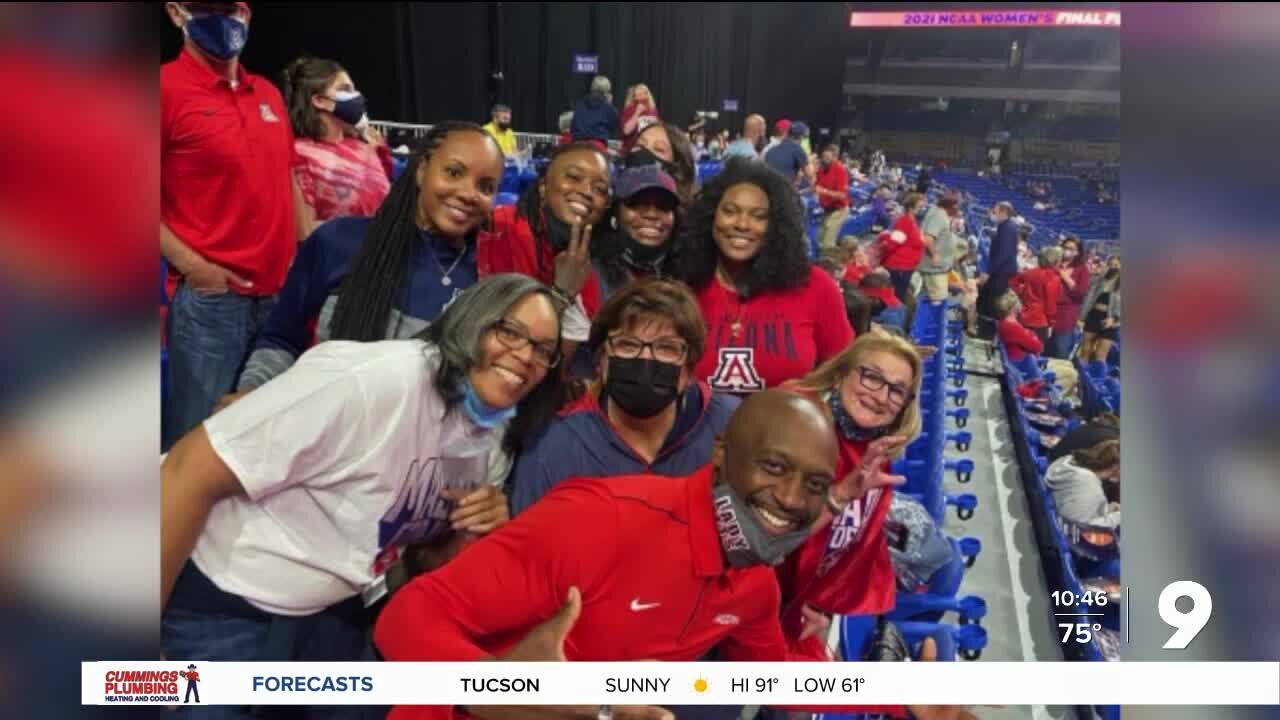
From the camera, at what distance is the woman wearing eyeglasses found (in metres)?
0.93

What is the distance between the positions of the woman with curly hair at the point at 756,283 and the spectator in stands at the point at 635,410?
0.33ft

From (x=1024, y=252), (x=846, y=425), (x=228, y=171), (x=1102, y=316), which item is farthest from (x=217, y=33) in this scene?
(x=1024, y=252)

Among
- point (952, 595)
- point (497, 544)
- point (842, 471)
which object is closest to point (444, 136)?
point (497, 544)

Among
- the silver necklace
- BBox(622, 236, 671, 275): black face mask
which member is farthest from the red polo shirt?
BBox(622, 236, 671, 275): black face mask

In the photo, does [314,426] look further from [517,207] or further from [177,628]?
[517,207]

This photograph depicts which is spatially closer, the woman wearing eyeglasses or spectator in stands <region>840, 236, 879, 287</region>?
the woman wearing eyeglasses

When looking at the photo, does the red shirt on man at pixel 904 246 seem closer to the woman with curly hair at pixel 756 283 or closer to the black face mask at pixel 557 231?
the woman with curly hair at pixel 756 283

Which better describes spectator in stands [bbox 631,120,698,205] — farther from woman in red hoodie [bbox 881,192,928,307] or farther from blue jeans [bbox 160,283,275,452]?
blue jeans [bbox 160,283,275,452]

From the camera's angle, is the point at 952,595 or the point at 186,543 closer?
the point at 186,543

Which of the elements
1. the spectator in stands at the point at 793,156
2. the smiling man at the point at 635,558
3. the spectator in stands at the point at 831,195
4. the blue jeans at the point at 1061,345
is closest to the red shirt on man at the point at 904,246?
the spectator in stands at the point at 831,195

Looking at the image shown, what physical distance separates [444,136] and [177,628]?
24.5 inches

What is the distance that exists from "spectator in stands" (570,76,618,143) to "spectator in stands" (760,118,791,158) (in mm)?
283

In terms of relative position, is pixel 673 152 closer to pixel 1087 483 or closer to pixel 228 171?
pixel 228 171

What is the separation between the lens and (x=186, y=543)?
783mm
